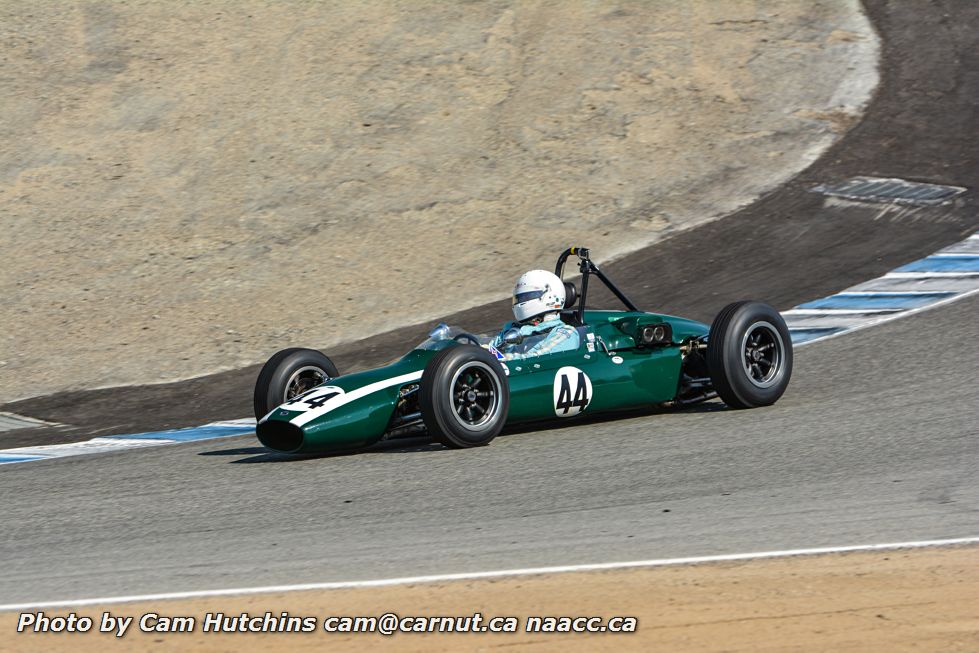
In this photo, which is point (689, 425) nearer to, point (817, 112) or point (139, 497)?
point (139, 497)

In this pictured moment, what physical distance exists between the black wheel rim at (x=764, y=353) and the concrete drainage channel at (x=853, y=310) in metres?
2.05

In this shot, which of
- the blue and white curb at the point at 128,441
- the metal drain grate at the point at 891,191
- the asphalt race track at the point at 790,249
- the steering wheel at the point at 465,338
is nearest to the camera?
the steering wheel at the point at 465,338

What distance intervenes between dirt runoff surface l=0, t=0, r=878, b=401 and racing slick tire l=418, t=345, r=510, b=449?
5.42m

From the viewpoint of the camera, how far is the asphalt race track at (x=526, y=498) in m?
5.45

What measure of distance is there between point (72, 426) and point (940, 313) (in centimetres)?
737

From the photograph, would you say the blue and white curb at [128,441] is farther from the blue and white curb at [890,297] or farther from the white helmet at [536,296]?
the blue and white curb at [890,297]

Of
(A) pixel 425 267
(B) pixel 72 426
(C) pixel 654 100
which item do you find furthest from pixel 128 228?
(C) pixel 654 100

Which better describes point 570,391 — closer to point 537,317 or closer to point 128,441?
point 537,317

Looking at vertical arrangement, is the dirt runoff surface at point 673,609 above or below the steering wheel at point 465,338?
below

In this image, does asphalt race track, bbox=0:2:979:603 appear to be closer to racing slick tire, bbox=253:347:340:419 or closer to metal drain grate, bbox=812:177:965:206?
racing slick tire, bbox=253:347:340:419

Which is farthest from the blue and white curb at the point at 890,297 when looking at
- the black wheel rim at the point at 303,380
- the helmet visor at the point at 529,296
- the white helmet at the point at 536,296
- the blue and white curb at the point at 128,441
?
the blue and white curb at the point at 128,441

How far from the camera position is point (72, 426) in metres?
11.4

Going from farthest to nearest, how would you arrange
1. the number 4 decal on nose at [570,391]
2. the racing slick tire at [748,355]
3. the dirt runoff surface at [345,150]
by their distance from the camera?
the dirt runoff surface at [345,150]
the racing slick tire at [748,355]
the number 4 decal on nose at [570,391]

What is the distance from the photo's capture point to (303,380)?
9.02 meters
